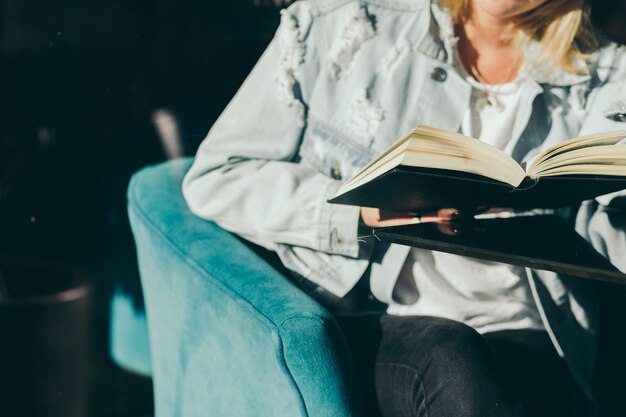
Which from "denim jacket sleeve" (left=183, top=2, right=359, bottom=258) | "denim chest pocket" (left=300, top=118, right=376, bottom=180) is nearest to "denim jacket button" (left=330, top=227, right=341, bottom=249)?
"denim jacket sleeve" (left=183, top=2, right=359, bottom=258)

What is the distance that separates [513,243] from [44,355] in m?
0.97

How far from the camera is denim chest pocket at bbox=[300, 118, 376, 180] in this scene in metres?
1.05

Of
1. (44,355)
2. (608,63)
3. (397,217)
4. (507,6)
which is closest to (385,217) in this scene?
(397,217)

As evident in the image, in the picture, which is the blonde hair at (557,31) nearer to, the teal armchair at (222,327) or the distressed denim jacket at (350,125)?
the distressed denim jacket at (350,125)

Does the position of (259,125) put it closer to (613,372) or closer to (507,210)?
(507,210)

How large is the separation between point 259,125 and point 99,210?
0.74 metres

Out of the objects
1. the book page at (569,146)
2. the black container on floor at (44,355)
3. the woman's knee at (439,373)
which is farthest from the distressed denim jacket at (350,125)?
the black container on floor at (44,355)

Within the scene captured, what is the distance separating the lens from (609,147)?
0.81 m

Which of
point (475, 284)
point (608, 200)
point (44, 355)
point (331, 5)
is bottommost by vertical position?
point (44, 355)

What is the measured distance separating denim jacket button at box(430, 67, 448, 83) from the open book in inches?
11.0

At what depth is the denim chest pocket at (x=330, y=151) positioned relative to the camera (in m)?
1.05

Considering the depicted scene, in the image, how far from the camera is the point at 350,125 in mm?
1052

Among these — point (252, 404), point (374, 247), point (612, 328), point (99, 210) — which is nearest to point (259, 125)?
point (374, 247)

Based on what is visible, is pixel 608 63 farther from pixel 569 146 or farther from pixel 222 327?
pixel 222 327
